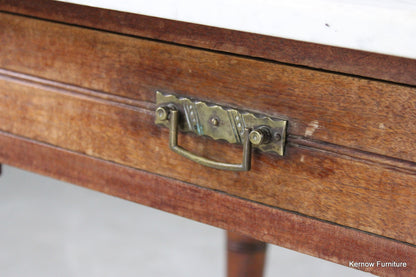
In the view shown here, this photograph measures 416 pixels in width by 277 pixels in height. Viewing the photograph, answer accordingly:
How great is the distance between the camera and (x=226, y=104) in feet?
1.96

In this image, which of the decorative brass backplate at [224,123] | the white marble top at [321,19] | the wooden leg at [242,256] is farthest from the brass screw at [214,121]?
the wooden leg at [242,256]

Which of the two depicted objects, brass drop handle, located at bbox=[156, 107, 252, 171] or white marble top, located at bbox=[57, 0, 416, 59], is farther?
brass drop handle, located at bbox=[156, 107, 252, 171]

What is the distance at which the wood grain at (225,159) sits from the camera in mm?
545

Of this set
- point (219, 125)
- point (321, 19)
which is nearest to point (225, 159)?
point (219, 125)

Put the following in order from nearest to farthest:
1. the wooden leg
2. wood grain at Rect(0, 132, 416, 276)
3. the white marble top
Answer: the white marble top → wood grain at Rect(0, 132, 416, 276) → the wooden leg

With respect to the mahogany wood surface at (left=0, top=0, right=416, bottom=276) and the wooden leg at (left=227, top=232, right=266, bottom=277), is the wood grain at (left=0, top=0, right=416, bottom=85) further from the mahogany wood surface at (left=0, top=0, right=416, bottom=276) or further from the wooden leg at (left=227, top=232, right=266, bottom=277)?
the wooden leg at (left=227, top=232, right=266, bottom=277)

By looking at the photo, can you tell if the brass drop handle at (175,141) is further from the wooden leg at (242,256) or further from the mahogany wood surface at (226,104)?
the wooden leg at (242,256)

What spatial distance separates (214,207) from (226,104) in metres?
0.11

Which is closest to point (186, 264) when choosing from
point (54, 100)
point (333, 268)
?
point (333, 268)

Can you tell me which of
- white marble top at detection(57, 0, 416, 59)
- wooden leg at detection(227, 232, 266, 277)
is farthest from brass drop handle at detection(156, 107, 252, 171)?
wooden leg at detection(227, 232, 266, 277)

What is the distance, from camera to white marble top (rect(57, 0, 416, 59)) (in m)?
0.46

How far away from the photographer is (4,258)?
1425 mm

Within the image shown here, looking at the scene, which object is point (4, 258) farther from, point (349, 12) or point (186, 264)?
point (349, 12)

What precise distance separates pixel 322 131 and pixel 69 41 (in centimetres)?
29
